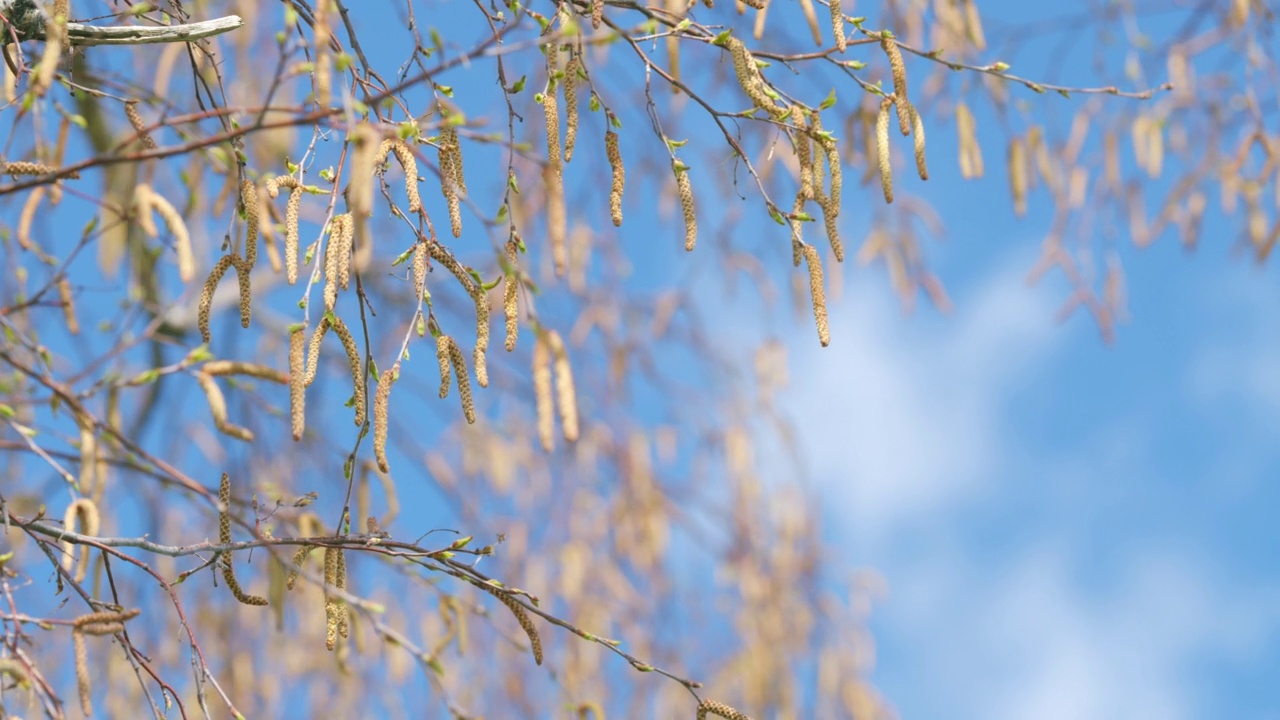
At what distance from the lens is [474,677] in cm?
390

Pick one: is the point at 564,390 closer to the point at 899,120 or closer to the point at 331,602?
the point at 331,602

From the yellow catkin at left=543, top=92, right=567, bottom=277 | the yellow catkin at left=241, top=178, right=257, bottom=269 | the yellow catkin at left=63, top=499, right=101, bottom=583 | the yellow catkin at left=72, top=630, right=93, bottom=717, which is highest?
the yellow catkin at left=543, top=92, right=567, bottom=277

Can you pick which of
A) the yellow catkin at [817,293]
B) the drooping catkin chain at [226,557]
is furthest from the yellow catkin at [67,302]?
the yellow catkin at [817,293]

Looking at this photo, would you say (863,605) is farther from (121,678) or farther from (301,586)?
(121,678)

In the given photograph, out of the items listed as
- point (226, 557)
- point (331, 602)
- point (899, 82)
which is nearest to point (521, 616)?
point (331, 602)

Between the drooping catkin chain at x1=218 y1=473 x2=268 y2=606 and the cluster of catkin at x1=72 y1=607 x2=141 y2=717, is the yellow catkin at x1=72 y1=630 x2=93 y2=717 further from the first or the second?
the drooping catkin chain at x1=218 y1=473 x2=268 y2=606

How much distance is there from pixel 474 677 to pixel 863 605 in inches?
46.5

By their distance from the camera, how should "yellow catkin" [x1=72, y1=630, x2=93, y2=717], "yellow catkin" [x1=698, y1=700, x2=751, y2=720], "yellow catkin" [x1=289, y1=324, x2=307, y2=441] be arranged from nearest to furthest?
"yellow catkin" [x1=289, y1=324, x2=307, y2=441] → "yellow catkin" [x1=72, y1=630, x2=93, y2=717] → "yellow catkin" [x1=698, y1=700, x2=751, y2=720]

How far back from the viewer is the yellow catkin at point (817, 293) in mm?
1312

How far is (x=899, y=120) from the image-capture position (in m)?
1.41

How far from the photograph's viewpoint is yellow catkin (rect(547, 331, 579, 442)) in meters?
1.42

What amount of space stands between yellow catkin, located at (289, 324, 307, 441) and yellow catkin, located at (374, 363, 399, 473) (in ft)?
0.22

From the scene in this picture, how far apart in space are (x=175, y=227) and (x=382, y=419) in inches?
24.4

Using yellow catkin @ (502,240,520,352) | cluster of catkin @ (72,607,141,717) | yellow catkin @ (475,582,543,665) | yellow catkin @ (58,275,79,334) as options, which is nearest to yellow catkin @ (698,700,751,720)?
yellow catkin @ (475,582,543,665)
